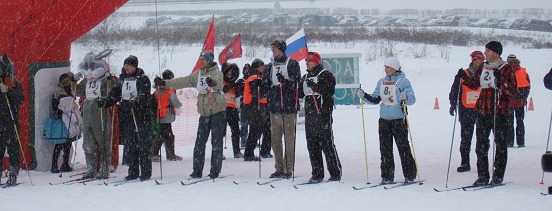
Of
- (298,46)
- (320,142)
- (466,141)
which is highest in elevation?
(298,46)

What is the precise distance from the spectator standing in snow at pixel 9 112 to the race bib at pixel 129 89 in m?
1.19

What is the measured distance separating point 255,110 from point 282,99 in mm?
2275

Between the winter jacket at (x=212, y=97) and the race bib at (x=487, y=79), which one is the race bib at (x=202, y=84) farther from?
the race bib at (x=487, y=79)

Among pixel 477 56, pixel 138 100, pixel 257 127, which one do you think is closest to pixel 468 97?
pixel 477 56

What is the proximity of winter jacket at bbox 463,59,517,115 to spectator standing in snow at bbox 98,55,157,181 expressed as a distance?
12.1 ft

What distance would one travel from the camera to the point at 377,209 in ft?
24.0

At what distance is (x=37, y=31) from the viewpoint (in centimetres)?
1033

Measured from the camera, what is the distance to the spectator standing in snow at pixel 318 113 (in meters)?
8.79

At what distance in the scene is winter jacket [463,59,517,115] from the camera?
8.18m

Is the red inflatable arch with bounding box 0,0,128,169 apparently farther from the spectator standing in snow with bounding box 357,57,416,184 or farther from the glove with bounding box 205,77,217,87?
the spectator standing in snow with bounding box 357,57,416,184

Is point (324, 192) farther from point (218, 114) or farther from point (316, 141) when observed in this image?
point (218, 114)

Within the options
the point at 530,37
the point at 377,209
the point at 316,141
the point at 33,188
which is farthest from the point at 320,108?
the point at 530,37

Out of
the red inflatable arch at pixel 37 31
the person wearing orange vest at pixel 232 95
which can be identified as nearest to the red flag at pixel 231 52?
the person wearing orange vest at pixel 232 95

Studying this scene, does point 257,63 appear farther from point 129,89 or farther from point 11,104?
point 11,104
